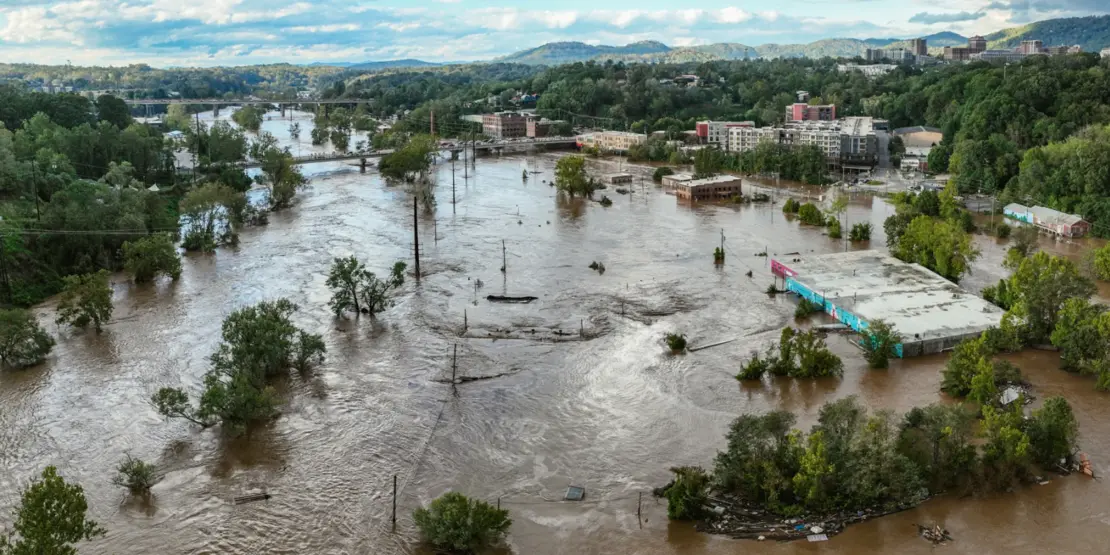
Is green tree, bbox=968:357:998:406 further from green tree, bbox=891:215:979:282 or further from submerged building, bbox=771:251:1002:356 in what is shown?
green tree, bbox=891:215:979:282

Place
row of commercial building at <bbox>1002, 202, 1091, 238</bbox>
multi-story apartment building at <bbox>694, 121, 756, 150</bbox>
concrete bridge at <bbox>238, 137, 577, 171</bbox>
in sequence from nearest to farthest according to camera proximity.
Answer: row of commercial building at <bbox>1002, 202, 1091, 238</bbox>
concrete bridge at <bbox>238, 137, 577, 171</bbox>
multi-story apartment building at <bbox>694, 121, 756, 150</bbox>

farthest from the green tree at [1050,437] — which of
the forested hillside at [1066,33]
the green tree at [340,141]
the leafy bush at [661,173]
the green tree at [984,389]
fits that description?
the forested hillside at [1066,33]

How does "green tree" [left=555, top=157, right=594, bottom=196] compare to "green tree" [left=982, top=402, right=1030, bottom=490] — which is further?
"green tree" [left=555, top=157, right=594, bottom=196]

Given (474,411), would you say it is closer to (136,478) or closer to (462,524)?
(462,524)

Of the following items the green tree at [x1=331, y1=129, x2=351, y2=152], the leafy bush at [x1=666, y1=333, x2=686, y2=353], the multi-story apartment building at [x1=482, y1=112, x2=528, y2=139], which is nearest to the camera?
the leafy bush at [x1=666, y1=333, x2=686, y2=353]

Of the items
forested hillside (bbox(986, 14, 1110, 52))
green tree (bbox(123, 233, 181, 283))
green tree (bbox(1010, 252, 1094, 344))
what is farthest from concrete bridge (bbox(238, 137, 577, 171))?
forested hillside (bbox(986, 14, 1110, 52))

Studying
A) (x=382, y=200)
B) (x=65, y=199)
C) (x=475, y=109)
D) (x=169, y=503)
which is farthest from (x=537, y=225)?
(x=475, y=109)

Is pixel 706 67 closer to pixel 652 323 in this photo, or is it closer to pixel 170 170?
pixel 170 170
